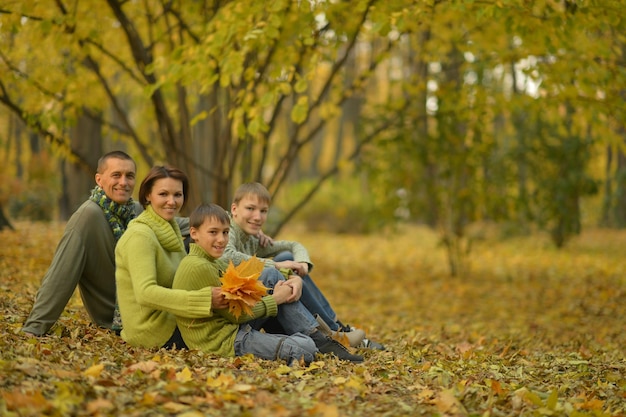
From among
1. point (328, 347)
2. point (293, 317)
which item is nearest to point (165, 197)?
point (293, 317)

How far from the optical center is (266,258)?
500 cm

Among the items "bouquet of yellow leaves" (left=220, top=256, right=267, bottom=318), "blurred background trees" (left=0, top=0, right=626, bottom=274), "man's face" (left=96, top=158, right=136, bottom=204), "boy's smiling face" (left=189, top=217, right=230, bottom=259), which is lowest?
"bouquet of yellow leaves" (left=220, top=256, right=267, bottom=318)

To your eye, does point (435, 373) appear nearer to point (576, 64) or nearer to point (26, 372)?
point (26, 372)

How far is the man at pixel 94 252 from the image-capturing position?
4215 millimetres

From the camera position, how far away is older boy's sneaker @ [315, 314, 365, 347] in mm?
4484

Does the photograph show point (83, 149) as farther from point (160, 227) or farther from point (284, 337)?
point (284, 337)

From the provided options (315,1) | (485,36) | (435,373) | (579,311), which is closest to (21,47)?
(315,1)

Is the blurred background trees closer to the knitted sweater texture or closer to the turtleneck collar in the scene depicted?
the knitted sweater texture

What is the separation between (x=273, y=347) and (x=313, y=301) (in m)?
0.62

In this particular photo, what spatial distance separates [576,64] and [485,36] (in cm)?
155

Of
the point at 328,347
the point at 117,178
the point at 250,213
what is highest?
the point at 117,178

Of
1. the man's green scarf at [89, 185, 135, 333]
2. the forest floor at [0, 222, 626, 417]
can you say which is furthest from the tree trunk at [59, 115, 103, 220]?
the man's green scarf at [89, 185, 135, 333]

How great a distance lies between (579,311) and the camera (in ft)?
28.6

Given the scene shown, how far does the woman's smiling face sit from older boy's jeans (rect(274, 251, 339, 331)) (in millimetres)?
1026
